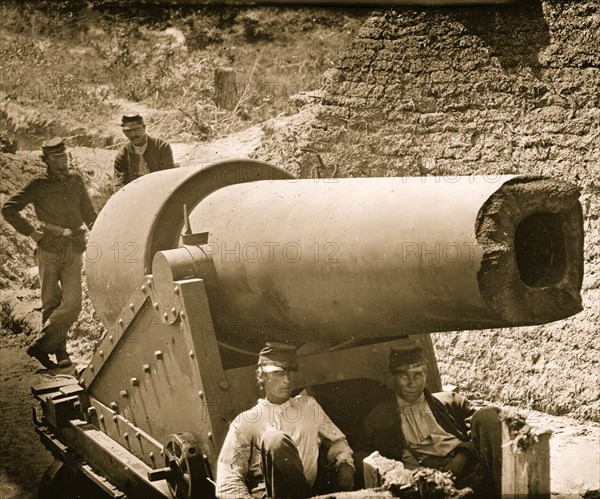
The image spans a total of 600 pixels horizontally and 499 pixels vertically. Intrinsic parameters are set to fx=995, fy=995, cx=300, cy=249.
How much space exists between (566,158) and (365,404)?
10.8 ft

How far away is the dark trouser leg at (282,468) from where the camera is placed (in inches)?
154

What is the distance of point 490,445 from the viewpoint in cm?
422

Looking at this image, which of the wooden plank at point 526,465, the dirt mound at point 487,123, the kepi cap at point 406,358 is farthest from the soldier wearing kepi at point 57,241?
the wooden plank at point 526,465

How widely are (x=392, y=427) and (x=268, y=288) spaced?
33.5 inches

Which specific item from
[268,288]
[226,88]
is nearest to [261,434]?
[268,288]

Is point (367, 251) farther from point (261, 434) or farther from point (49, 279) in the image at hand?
point (49, 279)

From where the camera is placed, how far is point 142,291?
187 inches

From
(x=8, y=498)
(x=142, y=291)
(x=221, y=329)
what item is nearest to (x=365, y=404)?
(x=221, y=329)

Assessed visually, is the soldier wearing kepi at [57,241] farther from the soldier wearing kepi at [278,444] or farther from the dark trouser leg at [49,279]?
the soldier wearing kepi at [278,444]

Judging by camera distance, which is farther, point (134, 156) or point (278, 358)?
point (134, 156)

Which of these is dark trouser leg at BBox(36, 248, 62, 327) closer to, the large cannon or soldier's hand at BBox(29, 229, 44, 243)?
soldier's hand at BBox(29, 229, 44, 243)

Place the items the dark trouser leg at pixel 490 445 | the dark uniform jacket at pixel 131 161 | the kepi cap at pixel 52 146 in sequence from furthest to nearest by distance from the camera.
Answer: the kepi cap at pixel 52 146 → the dark uniform jacket at pixel 131 161 → the dark trouser leg at pixel 490 445

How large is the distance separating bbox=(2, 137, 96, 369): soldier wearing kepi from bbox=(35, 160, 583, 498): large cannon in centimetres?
296

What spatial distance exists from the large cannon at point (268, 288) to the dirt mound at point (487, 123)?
202cm
